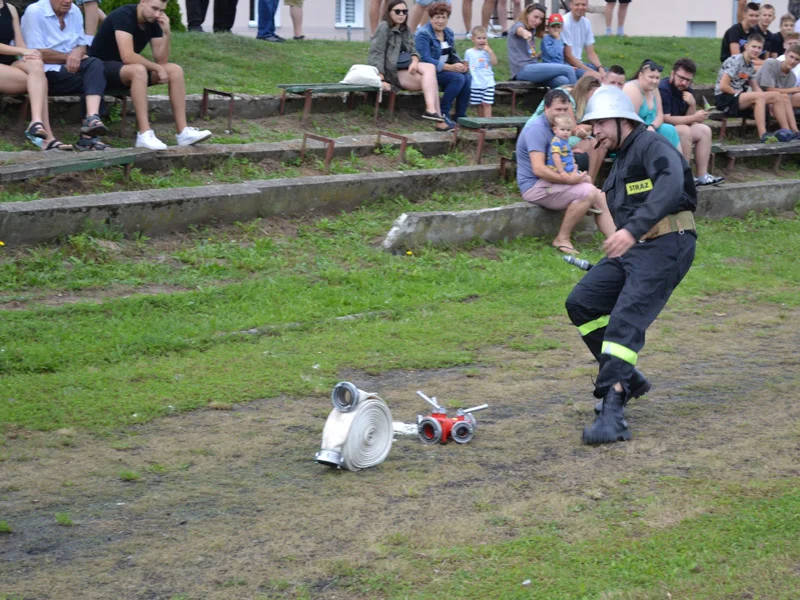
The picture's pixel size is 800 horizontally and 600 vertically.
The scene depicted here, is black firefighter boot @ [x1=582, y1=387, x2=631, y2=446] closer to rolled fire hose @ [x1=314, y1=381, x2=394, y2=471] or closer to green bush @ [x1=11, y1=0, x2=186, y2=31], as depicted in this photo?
rolled fire hose @ [x1=314, y1=381, x2=394, y2=471]

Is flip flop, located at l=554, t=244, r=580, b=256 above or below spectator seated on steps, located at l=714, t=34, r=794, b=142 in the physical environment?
below

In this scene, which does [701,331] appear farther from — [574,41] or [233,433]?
[574,41]

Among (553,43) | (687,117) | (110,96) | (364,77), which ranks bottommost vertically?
(687,117)

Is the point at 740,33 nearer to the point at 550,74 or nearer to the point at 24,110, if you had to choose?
the point at 550,74

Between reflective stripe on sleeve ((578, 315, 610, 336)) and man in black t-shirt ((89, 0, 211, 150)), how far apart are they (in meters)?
5.46

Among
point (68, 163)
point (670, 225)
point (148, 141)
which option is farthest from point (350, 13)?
point (670, 225)

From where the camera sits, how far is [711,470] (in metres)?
5.21

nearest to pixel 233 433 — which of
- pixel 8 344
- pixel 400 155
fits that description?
pixel 8 344

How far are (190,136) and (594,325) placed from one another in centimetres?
596

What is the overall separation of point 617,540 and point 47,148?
7.14 metres

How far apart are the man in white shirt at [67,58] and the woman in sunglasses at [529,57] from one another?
6.13 m

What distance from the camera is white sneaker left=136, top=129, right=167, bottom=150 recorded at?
1014 centimetres

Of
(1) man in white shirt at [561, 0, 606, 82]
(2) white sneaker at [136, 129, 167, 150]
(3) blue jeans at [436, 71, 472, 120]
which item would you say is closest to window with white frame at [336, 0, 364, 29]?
(1) man in white shirt at [561, 0, 606, 82]

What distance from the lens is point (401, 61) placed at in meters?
Result: 13.1
